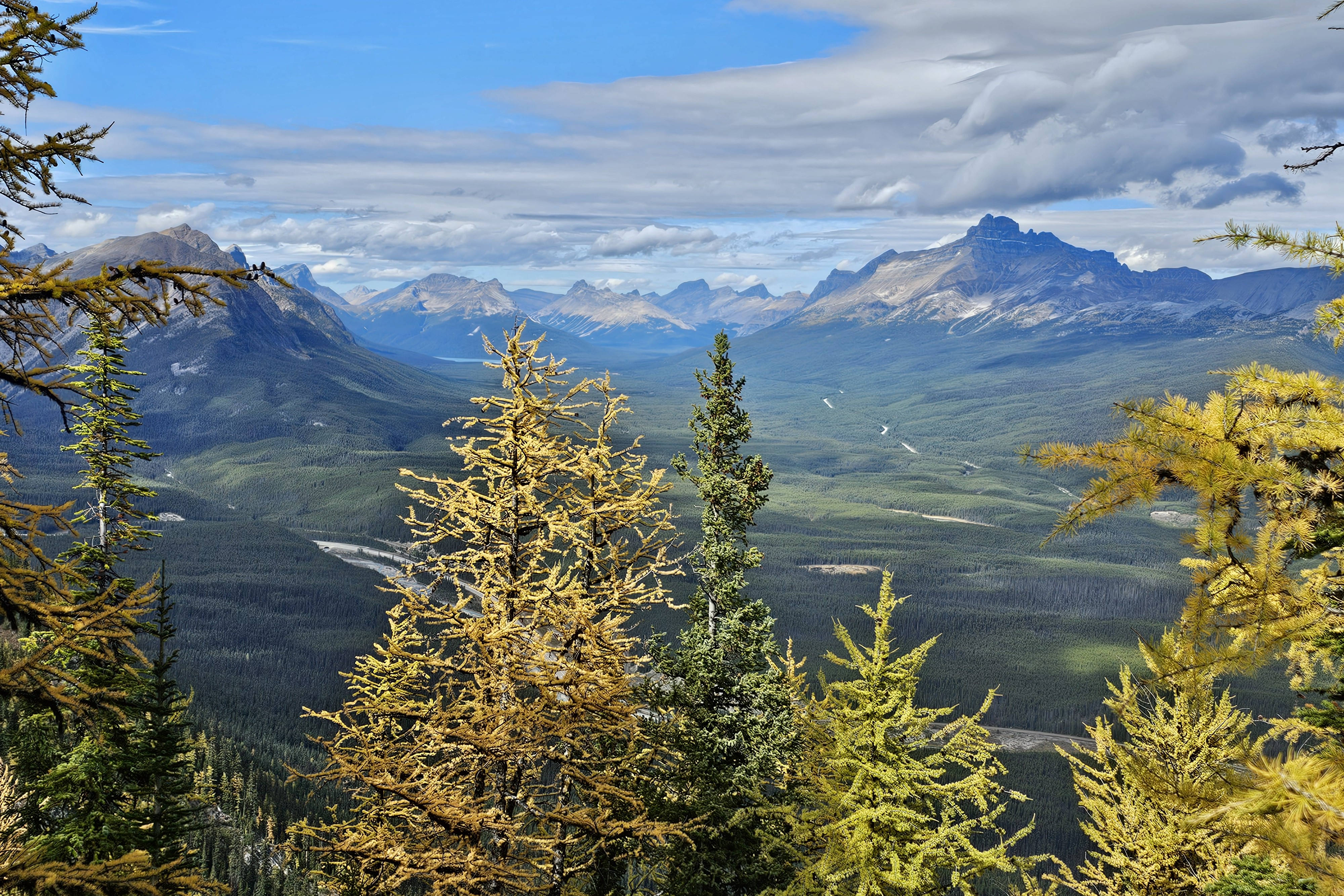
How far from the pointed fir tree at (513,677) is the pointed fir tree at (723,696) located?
476 cm

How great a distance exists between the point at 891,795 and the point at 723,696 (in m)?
9.15

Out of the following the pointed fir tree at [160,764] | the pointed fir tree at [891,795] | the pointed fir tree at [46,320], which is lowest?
the pointed fir tree at [160,764]

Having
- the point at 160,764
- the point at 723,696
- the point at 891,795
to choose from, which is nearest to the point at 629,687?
the point at 891,795

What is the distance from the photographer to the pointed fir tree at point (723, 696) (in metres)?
22.1

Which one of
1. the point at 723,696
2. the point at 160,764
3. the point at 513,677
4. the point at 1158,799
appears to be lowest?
the point at 160,764

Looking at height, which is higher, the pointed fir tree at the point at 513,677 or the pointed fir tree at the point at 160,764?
the pointed fir tree at the point at 513,677

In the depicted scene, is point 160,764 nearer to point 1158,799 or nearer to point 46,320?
point 46,320

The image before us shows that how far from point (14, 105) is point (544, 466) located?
31.1 ft

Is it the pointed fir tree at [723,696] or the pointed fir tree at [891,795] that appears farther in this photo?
the pointed fir tree at [723,696]

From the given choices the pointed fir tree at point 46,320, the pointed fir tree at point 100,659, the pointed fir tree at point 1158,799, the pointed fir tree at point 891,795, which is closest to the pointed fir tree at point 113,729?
the pointed fir tree at point 100,659

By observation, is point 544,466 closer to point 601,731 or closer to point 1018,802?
point 601,731

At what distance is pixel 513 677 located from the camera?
1437 centimetres

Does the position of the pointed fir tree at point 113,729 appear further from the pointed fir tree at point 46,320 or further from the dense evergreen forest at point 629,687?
the pointed fir tree at point 46,320

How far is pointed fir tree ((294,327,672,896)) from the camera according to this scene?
13.3 metres
